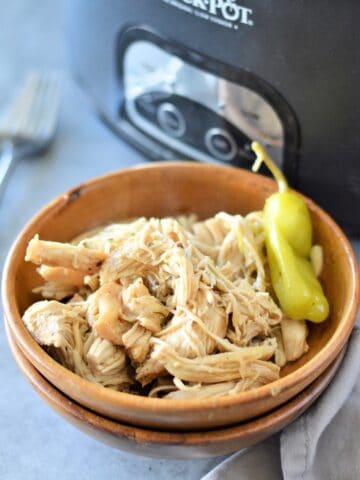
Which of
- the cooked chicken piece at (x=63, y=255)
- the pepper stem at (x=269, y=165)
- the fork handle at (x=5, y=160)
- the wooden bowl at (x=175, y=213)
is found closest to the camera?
the wooden bowl at (x=175, y=213)

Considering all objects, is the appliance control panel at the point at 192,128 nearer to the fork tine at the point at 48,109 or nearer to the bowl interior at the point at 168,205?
the bowl interior at the point at 168,205

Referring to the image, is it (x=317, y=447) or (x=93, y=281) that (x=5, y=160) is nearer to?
(x=93, y=281)

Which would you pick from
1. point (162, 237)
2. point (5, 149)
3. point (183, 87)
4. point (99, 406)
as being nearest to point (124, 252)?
point (162, 237)

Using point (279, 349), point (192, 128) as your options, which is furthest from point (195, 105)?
point (279, 349)

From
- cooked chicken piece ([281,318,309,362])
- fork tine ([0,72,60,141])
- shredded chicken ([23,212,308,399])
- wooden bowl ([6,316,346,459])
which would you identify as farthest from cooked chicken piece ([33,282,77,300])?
fork tine ([0,72,60,141])

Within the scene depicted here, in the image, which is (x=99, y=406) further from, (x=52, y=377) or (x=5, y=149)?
(x=5, y=149)

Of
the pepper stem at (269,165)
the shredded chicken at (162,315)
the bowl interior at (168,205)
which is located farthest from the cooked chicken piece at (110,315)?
the pepper stem at (269,165)

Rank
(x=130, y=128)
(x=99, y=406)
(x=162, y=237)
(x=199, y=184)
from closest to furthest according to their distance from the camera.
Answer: (x=99, y=406) → (x=162, y=237) → (x=199, y=184) → (x=130, y=128)
